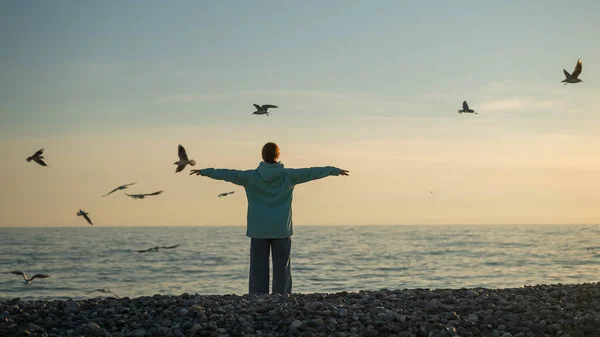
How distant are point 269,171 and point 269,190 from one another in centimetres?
28

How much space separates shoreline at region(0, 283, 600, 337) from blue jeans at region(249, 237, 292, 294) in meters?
0.83

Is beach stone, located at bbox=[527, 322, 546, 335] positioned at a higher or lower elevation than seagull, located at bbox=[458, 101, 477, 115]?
lower

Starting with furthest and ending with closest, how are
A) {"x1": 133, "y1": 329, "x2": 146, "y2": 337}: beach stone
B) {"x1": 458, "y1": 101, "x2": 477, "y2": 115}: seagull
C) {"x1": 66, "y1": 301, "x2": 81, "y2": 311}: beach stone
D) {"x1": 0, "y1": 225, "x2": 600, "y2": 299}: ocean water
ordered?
{"x1": 0, "y1": 225, "x2": 600, "y2": 299}: ocean water
{"x1": 458, "y1": 101, "x2": 477, "y2": 115}: seagull
{"x1": 66, "y1": 301, "x2": 81, "y2": 311}: beach stone
{"x1": 133, "y1": 329, "x2": 146, "y2": 337}: beach stone

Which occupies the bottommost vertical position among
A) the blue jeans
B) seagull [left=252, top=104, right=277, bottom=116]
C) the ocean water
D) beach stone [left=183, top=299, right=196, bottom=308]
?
the ocean water

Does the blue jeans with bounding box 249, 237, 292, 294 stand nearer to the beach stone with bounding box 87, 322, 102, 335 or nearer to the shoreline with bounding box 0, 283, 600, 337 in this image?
the shoreline with bounding box 0, 283, 600, 337

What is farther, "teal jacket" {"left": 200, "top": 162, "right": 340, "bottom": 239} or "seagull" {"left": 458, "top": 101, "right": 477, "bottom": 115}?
"seagull" {"left": 458, "top": 101, "right": 477, "bottom": 115}

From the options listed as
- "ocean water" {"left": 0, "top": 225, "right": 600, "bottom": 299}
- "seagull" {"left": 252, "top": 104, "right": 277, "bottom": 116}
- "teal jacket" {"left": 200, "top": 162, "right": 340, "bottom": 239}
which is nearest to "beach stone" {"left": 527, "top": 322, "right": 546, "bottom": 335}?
"teal jacket" {"left": 200, "top": 162, "right": 340, "bottom": 239}

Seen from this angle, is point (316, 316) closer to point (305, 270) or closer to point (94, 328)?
point (94, 328)

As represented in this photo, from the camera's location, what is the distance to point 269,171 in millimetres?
9820

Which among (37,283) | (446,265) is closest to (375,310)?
(37,283)

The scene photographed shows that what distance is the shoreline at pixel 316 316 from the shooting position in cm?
740

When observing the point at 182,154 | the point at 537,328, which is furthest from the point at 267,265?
the point at 537,328

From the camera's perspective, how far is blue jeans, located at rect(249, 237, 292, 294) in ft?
32.5

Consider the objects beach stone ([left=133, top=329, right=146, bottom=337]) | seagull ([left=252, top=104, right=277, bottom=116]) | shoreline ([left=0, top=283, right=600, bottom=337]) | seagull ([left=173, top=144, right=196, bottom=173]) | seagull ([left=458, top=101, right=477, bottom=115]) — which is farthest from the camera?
seagull ([left=458, top=101, right=477, bottom=115])
